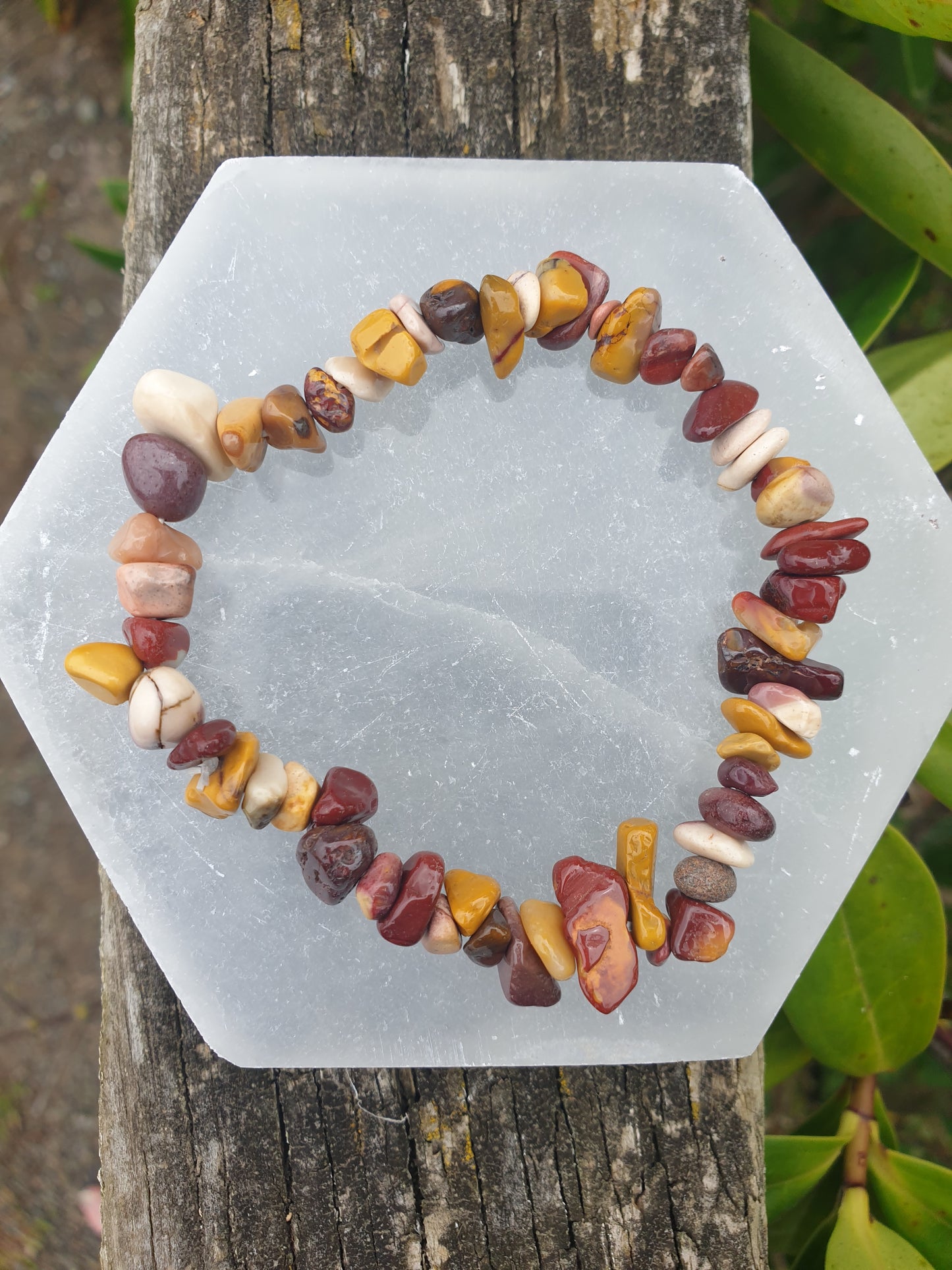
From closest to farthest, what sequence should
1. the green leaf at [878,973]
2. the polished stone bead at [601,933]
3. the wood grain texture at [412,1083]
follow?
1. the polished stone bead at [601,933]
2. the wood grain texture at [412,1083]
3. the green leaf at [878,973]

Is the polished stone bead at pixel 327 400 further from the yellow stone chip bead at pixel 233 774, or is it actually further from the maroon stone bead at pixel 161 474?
the yellow stone chip bead at pixel 233 774

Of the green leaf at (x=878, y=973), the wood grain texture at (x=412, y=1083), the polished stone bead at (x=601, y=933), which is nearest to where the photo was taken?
the polished stone bead at (x=601, y=933)

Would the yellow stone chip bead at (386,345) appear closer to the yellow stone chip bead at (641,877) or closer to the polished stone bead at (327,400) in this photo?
the polished stone bead at (327,400)

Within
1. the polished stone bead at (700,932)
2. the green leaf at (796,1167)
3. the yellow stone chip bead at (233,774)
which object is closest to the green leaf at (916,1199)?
the green leaf at (796,1167)

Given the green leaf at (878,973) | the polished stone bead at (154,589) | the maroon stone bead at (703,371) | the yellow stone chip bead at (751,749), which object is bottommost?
the green leaf at (878,973)

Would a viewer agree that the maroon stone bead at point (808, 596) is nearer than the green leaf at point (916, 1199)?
Yes

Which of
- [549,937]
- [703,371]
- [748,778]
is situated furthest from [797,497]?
[549,937]

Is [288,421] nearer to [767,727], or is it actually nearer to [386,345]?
[386,345]

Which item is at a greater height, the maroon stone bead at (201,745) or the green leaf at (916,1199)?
the maroon stone bead at (201,745)
